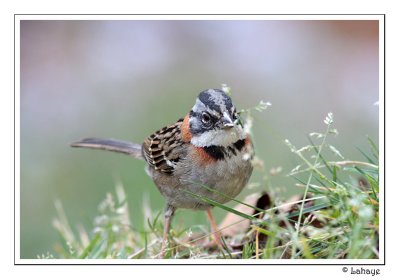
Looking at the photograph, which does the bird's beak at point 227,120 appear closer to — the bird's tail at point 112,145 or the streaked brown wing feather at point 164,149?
the streaked brown wing feather at point 164,149

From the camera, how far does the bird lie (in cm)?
414

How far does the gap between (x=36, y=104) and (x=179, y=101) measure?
64.4 inches

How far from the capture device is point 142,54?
295 inches

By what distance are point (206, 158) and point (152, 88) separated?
3665 mm

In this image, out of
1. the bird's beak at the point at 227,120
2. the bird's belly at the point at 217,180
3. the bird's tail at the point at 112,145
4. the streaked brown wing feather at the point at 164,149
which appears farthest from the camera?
the bird's tail at the point at 112,145

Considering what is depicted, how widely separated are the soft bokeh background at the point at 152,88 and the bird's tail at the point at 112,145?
1123mm

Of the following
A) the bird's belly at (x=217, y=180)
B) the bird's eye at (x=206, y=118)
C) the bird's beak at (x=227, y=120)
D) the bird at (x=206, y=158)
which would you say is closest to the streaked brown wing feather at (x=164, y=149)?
the bird at (x=206, y=158)

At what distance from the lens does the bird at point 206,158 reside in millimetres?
4137

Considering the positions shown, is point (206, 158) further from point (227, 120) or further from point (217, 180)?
point (227, 120)

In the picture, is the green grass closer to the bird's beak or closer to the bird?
the bird

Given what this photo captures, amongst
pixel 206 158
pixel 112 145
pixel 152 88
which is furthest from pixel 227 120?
pixel 152 88
